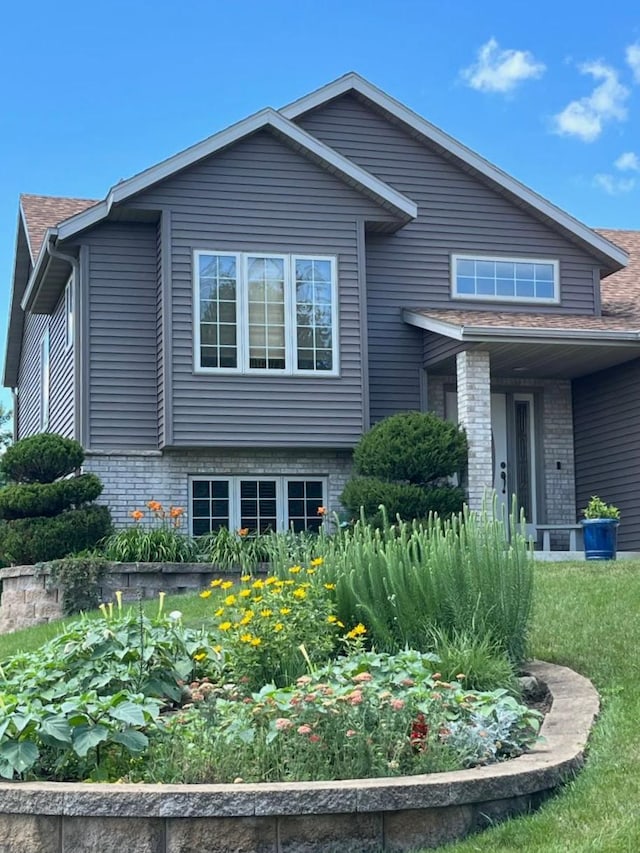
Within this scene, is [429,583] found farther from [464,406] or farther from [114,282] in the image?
[114,282]

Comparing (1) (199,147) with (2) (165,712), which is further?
(1) (199,147)

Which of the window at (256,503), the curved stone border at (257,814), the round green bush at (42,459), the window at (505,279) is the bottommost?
the curved stone border at (257,814)

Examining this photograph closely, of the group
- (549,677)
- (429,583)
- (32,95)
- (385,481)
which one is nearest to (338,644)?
(429,583)

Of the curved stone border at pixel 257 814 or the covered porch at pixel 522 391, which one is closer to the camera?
the curved stone border at pixel 257 814

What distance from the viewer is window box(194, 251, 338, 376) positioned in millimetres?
15227

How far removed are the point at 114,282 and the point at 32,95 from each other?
2.56m

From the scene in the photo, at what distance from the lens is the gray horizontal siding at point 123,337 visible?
50.4 feet

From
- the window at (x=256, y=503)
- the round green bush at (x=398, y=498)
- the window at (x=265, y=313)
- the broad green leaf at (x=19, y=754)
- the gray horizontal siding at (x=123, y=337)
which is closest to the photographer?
the broad green leaf at (x=19, y=754)

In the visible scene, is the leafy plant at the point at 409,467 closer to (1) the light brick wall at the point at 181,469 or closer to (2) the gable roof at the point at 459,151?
(1) the light brick wall at the point at 181,469

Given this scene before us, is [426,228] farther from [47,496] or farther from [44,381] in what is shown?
[44,381]

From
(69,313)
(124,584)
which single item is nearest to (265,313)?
(69,313)

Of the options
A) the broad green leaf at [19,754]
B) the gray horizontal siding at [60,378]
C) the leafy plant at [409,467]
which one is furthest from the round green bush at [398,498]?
the broad green leaf at [19,754]

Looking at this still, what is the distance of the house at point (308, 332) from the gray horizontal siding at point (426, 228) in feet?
0.10

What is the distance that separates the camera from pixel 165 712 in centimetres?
685
